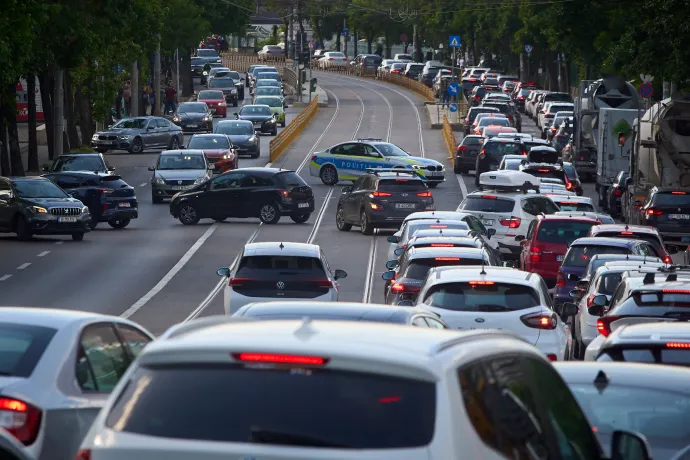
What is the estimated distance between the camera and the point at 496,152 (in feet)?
167

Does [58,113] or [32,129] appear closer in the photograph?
[58,113]

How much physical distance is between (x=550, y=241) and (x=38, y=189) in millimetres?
14674

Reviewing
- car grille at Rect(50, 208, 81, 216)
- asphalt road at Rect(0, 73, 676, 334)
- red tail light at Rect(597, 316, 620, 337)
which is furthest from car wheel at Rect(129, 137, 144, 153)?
red tail light at Rect(597, 316, 620, 337)

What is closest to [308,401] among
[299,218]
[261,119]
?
[299,218]

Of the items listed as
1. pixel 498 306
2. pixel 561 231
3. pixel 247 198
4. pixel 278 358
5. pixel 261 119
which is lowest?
pixel 261 119

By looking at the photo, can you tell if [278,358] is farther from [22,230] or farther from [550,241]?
[22,230]

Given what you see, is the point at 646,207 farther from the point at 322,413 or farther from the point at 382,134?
the point at 382,134

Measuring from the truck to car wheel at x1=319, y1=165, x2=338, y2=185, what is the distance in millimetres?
8809

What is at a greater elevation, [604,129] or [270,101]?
[604,129]

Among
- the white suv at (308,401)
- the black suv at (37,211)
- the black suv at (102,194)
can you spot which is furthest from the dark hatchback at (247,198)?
the white suv at (308,401)

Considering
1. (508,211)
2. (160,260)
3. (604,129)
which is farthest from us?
(604,129)

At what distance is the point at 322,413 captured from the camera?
502 cm

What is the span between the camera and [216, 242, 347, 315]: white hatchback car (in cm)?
1923

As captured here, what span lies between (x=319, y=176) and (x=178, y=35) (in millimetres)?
33331
